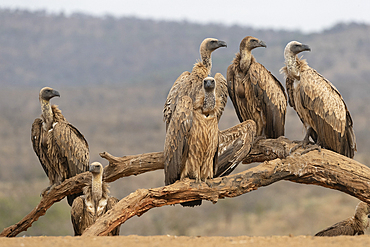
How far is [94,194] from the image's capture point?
6.68 meters

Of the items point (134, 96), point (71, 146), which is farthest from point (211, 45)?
point (134, 96)

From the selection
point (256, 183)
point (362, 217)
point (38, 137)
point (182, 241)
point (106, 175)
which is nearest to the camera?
point (182, 241)

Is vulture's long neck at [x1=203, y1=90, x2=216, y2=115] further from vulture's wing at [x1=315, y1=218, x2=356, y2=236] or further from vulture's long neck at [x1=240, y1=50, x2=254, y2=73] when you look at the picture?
vulture's wing at [x1=315, y1=218, x2=356, y2=236]

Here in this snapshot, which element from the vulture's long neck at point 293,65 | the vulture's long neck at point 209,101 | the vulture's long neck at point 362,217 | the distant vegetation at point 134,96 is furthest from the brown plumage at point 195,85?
the distant vegetation at point 134,96

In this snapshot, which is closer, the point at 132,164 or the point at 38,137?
the point at 132,164

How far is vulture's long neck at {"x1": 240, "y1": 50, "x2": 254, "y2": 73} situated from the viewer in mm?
7332

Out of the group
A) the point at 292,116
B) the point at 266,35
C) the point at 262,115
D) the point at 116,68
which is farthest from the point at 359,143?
the point at 116,68

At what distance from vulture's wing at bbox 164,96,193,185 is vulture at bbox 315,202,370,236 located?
2.93m

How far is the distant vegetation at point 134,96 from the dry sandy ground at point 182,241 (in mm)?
18391

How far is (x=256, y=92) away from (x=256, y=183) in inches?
87.8

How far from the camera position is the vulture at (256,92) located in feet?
24.0

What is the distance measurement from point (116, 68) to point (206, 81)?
6918 cm

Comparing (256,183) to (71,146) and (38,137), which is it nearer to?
(71,146)

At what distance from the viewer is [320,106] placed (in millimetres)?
6512
